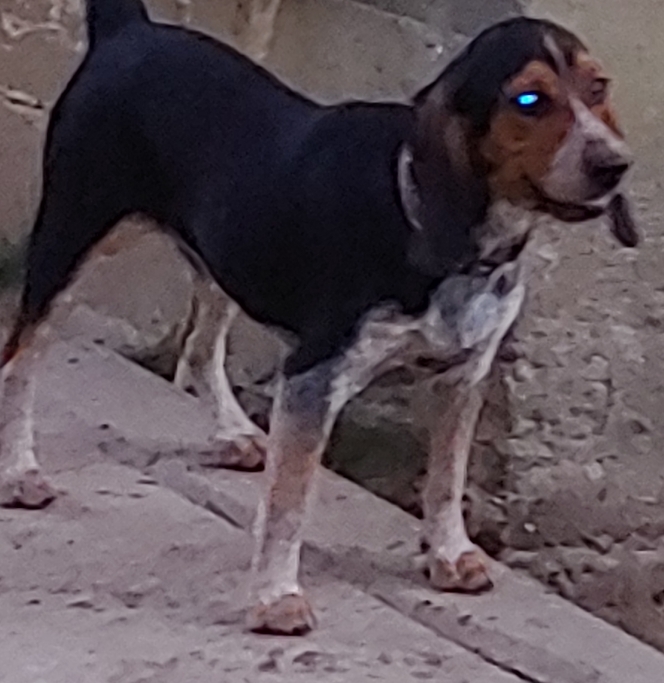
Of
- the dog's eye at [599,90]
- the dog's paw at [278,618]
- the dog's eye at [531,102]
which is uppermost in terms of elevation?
the dog's eye at [599,90]

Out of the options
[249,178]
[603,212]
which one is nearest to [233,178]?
[249,178]

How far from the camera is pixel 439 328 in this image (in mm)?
1076

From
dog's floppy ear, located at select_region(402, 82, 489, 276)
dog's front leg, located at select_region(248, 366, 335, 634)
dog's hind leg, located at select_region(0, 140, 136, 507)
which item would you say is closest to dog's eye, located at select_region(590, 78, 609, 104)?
dog's floppy ear, located at select_region(402, 82, 489, 276)

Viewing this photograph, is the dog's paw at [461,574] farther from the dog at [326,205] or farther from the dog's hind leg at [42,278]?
the dog's hind leg at [42,278]

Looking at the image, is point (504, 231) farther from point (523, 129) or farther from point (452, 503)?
point (452, 503)

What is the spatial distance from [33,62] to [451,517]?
3.24 feet

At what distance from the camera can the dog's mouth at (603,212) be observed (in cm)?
96

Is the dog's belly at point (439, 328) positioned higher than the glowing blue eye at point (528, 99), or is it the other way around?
the glowing blue eye at point (528, 99)

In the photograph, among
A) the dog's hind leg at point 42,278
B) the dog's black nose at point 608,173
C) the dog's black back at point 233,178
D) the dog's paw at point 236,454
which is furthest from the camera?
the dog's paw at point 236,454

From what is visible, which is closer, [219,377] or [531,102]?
[531,102]

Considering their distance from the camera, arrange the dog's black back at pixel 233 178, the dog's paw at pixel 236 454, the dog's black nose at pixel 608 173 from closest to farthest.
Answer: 1. the dog's black nose at pixel 608 173
2. the dog's black back at pixel 233 178
3. the dog's paw at pixel 236 454

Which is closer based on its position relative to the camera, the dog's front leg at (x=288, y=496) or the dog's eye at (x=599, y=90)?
the dog's eye at (x=599, y=90)

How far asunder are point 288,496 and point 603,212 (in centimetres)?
37

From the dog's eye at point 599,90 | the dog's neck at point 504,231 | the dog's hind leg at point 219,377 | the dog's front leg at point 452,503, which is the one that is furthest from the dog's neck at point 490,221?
the dog's hind leg at point 219,377
